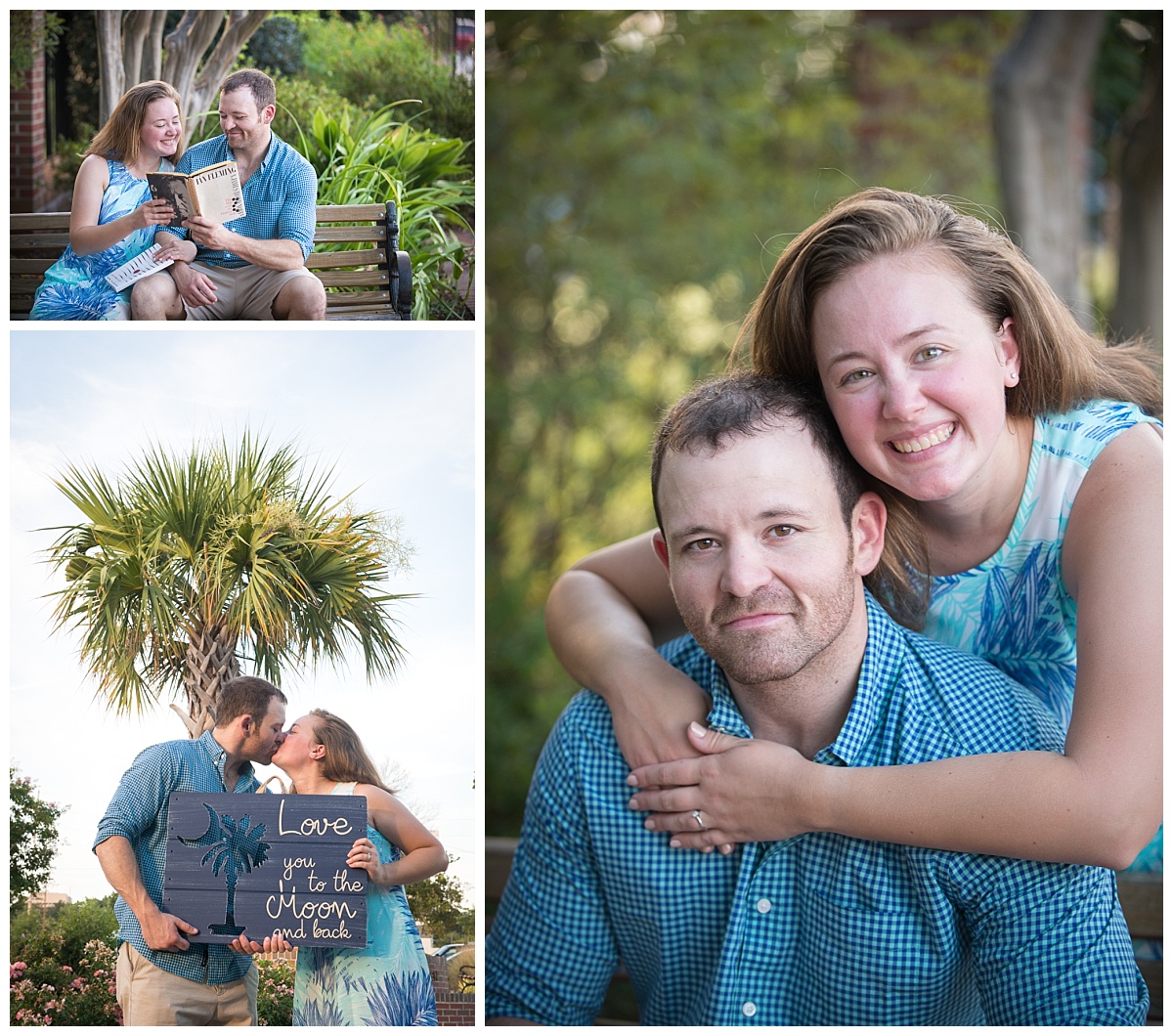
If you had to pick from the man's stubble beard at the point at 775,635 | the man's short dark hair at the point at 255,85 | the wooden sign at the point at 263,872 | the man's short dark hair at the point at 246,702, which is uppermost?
the man's short dark hair at the point at 255,85

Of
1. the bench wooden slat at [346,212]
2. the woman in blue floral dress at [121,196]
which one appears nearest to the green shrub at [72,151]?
the woman in blue floral dress at [121,196]

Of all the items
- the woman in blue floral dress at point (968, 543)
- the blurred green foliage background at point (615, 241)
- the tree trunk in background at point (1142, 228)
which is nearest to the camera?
→ the woman in blue floral dress at point (968, 543)

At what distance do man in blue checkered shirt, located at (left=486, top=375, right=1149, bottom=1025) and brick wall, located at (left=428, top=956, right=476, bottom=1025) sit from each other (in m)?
0.22

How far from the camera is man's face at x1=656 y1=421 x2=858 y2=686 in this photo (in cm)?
179

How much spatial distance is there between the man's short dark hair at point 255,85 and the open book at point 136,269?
0.26 metres

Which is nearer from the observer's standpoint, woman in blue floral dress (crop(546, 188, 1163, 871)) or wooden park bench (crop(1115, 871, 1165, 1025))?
woman in blue floral dress (crop(546, 188, 1163, 871))

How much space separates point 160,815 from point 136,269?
82 centimetres

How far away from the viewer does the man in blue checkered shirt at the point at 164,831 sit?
1766mm

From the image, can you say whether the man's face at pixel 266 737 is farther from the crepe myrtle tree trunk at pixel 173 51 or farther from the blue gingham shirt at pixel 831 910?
the crepe myrtle tree trunk at pixel 173 51

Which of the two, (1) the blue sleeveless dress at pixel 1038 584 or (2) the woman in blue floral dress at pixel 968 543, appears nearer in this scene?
(2) the woman in blue floral dress at pixel 968 543

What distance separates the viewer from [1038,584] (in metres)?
2.03

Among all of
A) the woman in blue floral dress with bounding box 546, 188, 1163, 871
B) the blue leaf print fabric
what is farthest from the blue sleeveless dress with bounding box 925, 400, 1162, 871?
the blue leaf print fabric

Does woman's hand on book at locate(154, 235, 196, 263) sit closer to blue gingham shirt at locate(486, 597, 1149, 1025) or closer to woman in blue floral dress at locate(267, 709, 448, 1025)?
woman in blue floral dress at locate(267, 709, 448, 1025)

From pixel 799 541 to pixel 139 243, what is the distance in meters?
1.08
